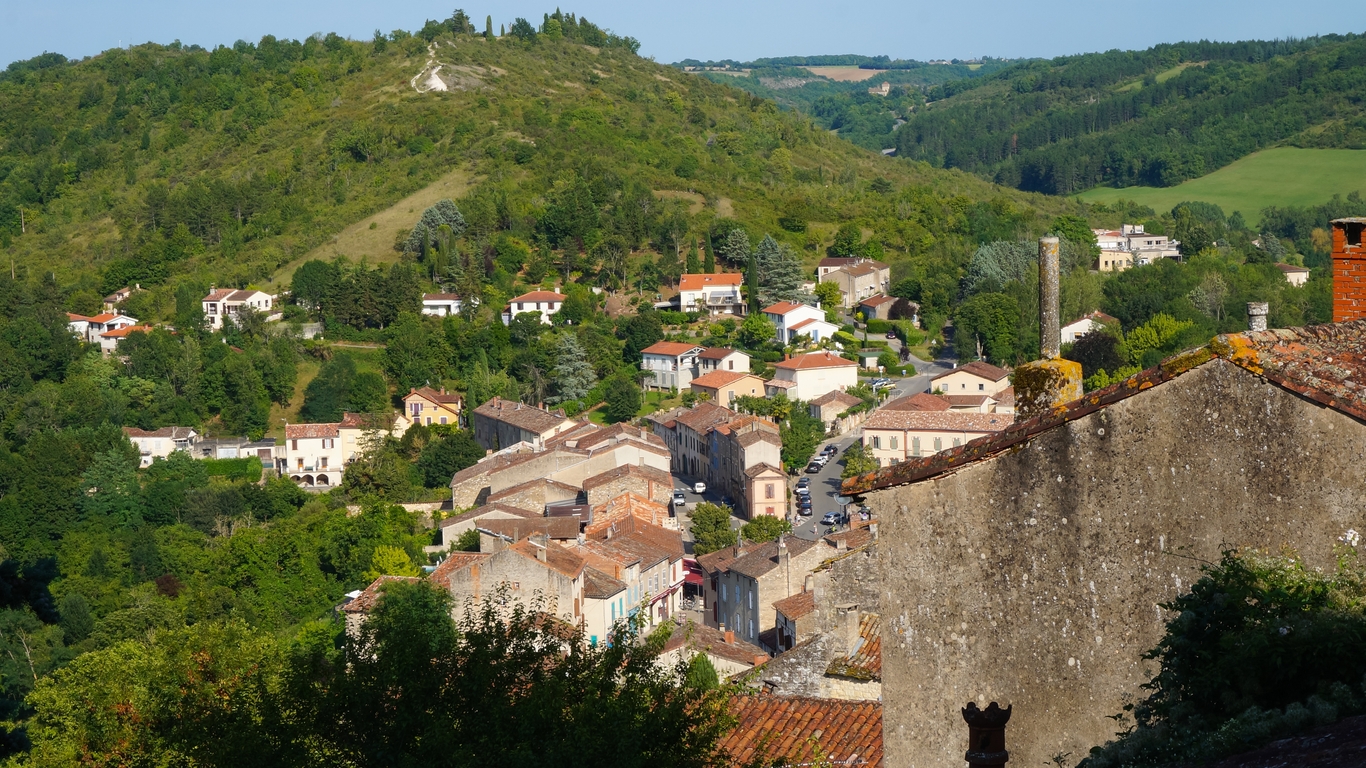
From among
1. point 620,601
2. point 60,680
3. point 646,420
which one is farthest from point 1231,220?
point 60,680

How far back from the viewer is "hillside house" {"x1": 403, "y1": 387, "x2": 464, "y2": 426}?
8450cm

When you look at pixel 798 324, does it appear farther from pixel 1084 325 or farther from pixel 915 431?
pixel 915 431

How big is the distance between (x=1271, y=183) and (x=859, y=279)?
87071 mm

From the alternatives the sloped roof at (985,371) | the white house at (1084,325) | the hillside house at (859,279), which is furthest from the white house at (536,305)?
the white house at (1084,325)

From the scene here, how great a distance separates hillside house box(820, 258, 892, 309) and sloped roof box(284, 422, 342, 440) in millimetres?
38664

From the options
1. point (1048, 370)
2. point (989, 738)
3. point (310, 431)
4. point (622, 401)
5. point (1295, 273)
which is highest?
point (1048, 370)

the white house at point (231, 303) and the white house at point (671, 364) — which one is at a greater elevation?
the white house at point (231, 303)

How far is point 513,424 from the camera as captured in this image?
74062mm

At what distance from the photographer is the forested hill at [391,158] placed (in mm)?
116312

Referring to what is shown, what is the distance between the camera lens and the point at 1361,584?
22.3 feet

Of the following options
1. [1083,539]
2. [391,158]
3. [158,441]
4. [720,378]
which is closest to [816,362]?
[720,378]

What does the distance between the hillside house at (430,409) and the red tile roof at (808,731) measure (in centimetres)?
7072

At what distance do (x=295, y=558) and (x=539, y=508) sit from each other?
11.6 m

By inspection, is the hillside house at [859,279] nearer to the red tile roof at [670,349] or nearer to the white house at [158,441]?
the red tile roof at [670,349]
